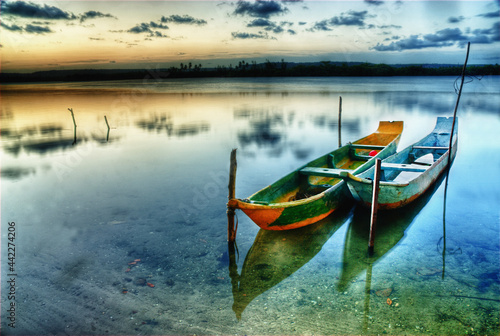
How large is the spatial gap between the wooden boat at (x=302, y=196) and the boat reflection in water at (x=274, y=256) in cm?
39

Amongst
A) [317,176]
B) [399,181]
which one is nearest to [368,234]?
[399,181]

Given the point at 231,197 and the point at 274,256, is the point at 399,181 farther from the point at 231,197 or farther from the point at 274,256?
the point at 231,197

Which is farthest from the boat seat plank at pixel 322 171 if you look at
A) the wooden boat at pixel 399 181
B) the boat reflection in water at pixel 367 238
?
the boat reflection in water at pixel 367 238

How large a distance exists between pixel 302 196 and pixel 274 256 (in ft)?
8.45

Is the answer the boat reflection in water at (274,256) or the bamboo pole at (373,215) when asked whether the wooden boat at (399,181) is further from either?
the boat reflection in water at (274,256)

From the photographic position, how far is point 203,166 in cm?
1430

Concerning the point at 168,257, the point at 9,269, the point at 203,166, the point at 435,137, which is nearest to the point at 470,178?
the point at 435,137

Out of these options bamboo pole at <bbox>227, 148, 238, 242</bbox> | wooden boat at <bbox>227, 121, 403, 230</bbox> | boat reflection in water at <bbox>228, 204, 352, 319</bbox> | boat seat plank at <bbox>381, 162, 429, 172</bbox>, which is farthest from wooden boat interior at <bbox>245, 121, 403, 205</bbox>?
boat seat plank at <bbox>381, 162, 429, 172</bbox>

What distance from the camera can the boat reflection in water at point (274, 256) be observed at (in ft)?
19.2

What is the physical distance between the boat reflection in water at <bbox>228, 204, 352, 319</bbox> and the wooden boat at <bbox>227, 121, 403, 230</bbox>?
0.39 metres

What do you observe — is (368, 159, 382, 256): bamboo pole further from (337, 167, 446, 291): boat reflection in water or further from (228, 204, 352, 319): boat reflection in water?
(228, 204, 352, 319): boat reflection in water

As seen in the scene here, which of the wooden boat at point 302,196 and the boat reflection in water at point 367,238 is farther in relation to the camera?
the wooden boat at point 302,196

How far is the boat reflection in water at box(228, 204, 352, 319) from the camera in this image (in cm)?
586

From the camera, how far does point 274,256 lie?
273 inches
